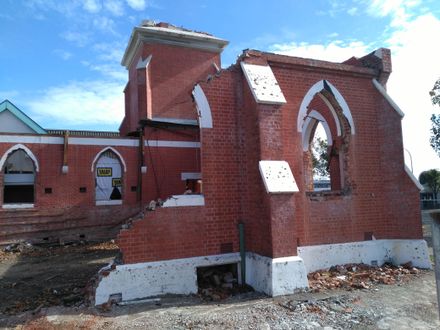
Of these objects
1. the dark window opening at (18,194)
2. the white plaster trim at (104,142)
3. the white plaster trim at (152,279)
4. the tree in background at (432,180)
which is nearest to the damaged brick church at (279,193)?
the white plaster trim at (152,279)

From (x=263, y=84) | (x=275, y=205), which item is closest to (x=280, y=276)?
(x=275, y=205)

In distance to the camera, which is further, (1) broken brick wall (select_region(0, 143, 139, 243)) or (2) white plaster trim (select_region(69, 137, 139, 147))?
(2) white plaster trim (select_region(69, 137, 139, 147))

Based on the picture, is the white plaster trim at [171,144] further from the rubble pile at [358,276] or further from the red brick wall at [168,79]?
the rubble pile at [358,276]

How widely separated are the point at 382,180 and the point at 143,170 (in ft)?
37.1

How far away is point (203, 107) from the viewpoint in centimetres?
799

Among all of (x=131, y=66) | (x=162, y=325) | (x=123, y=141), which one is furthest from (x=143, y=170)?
(x=162, y=325)

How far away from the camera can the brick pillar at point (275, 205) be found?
720 centimetres

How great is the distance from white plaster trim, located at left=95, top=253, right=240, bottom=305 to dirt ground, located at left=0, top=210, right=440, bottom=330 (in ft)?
0.68

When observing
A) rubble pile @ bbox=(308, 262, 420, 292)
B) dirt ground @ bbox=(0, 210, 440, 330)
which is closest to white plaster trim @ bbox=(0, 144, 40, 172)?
dirt ground @ bbox=(0, 210, 440, 330)

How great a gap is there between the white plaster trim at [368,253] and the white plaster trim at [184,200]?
8.52 ft

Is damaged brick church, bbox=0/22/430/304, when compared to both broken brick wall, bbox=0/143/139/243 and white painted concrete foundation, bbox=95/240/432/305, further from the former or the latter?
broken brick wall, bbox=0/143/139/243

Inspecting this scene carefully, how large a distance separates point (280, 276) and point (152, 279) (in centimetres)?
246

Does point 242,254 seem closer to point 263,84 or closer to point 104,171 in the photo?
point 263,84

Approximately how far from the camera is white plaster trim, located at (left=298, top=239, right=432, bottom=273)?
27.7 feet
